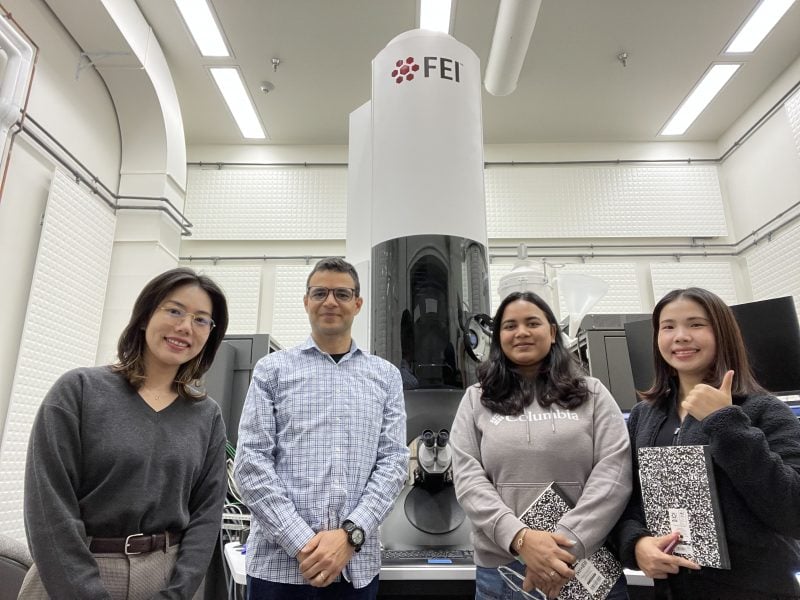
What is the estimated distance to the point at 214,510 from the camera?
1.16 m

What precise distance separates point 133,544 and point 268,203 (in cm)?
437

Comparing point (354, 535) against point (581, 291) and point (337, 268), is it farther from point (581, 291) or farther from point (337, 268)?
point (581, 291)

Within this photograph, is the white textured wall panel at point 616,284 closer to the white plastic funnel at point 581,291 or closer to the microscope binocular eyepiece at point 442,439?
the white plastic funnel at point 581,291

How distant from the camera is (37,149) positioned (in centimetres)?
315

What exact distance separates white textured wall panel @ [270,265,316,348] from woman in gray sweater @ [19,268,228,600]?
3466 mm

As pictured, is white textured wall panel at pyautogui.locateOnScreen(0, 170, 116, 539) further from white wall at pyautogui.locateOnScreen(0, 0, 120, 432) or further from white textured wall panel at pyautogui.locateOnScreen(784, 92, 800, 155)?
white textured wall panel at pyautogui.locateOnScreen(784, 92, 800, 155)

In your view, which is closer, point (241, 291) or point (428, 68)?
point (428, 68)

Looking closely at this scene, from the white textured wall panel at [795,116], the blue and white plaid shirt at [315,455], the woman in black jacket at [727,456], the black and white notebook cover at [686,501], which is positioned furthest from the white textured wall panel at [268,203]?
the black and white notebook cover at [686,501]

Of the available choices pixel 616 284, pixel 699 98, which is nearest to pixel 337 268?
pixel 616 284

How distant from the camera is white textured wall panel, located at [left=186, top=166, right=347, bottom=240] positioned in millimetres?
4977

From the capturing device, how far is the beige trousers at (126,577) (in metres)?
0.97

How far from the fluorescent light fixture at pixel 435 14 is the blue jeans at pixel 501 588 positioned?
11.7 feet

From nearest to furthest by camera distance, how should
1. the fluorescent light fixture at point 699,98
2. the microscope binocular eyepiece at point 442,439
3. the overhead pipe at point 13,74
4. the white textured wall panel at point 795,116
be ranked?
the microscope binocular eyepiece at point 442,439 → the overhead pipe at point 13,74 → the white textured wall panel at point 795,116 → the fluorescent light fixture at point 699,98

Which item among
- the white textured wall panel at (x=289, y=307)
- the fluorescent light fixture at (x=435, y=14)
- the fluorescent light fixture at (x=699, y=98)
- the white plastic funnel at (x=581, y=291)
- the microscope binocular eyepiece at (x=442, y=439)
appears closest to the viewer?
the microscope binocular eyepiece at (x=442, y=439)
